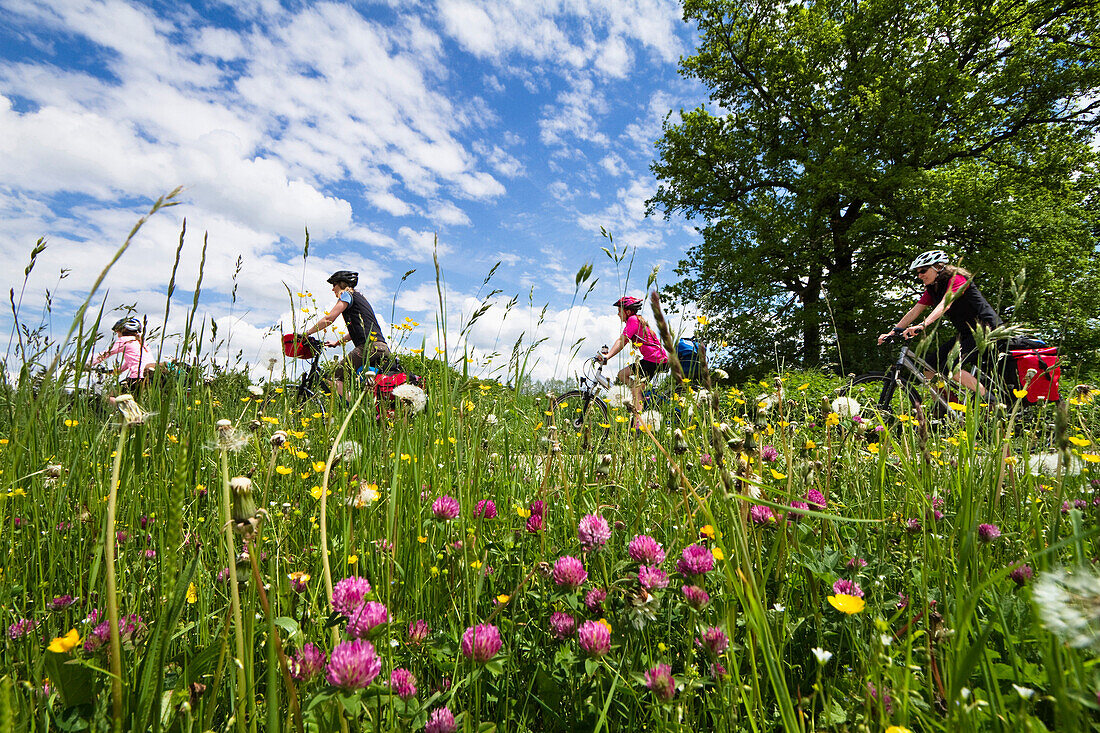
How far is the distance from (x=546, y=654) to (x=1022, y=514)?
A: 1.72 m

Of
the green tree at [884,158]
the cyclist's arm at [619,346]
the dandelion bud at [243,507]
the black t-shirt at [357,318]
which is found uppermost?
the green tree at [884,158]

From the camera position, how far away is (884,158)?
14219 millimetres

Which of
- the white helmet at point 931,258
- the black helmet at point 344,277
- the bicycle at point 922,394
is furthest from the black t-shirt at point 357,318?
the white helmet at point 931,258

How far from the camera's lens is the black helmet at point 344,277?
6.17 meters

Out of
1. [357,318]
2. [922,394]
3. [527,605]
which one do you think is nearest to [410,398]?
[527,605]

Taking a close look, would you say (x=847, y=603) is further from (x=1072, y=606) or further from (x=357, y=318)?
(x=357, y=318)

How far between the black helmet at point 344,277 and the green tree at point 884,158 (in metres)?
10.0

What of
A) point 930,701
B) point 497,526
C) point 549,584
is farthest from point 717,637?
point 497,526

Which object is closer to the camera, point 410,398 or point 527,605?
point 527,605

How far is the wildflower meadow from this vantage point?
706mm

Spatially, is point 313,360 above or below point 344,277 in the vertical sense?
below

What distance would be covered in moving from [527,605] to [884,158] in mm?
16863

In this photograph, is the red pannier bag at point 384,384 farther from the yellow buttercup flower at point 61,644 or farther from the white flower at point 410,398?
the yellow buttercup flower at point 61,644

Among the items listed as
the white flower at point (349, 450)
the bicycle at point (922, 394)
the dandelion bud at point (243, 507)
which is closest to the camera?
the dandelion bud at point (243, 507)
